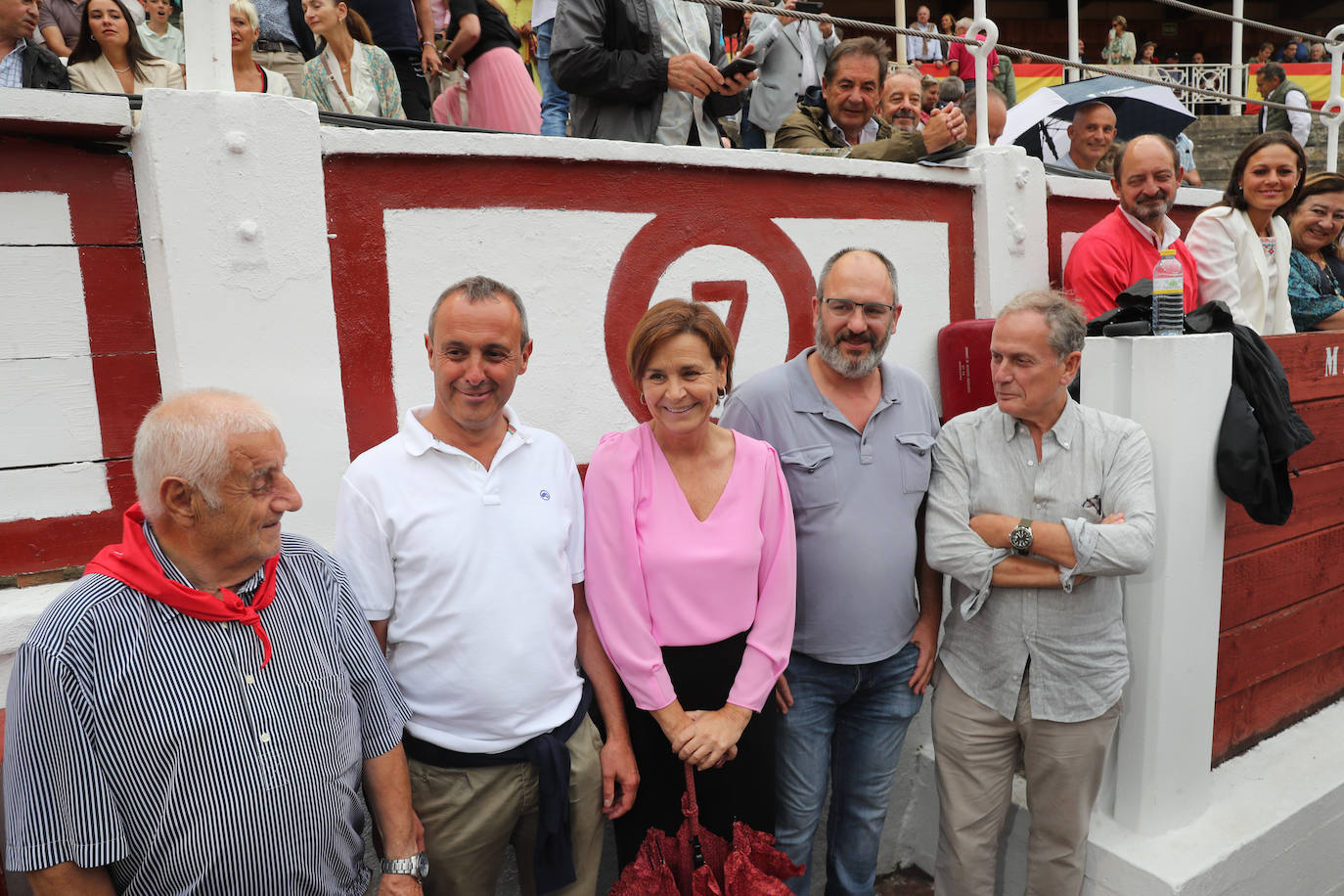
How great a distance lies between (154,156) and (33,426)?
654mm

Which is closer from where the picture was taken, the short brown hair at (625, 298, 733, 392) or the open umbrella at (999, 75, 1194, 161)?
the short brown hair at (625, 298, 733, 392)

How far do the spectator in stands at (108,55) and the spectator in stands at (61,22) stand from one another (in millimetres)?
1489

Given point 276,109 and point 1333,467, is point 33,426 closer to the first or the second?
Answer: point 276,109

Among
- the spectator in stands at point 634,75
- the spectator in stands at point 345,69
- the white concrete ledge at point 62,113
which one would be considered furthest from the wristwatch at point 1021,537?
the spectator in stands at point 345,69

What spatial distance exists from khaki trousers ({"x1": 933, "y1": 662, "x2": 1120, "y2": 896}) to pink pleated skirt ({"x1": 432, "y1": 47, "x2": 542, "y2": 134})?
2.95 m

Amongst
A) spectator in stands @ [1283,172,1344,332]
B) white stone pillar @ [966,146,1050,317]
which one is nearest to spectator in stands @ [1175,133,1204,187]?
spectator in stands @ [1283,172,1344,332]

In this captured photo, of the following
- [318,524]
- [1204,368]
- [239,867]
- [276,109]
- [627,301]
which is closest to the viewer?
[239,867]

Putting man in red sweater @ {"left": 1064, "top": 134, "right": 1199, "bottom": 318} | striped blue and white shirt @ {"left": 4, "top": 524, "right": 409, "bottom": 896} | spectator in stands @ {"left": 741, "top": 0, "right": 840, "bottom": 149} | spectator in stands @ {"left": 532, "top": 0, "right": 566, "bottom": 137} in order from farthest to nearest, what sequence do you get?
spectator in stands @ {"left": 741, "top": 0, "right": 840, "bottom": 149} → spectator in stands @ {"left": 532, "top": 0, "right": 566, "bottom": 137} → man in red sweater @ {"left": 1064, "top": 134, "right": 1199, "bottom": 318} → striped blue and white shirt @ {"left": 4, "top": 524, "right": 409, "bottom": 896}

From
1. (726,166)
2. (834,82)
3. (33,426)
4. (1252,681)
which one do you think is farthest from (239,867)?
(834,82)

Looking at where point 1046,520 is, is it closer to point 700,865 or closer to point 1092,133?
point 700,865

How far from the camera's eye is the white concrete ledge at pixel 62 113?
197 centimetres

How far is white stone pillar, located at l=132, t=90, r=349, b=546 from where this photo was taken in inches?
82.4

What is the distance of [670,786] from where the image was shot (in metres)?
2.15

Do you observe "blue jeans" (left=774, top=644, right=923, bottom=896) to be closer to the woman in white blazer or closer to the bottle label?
the bottle label
